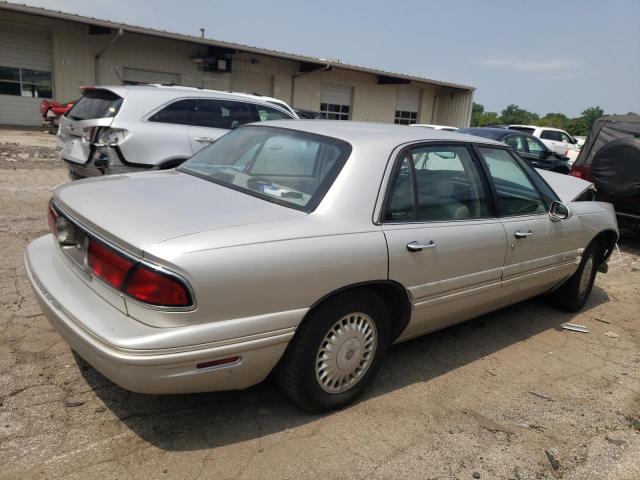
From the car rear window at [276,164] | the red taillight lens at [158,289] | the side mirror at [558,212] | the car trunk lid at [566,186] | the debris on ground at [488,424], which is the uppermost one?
the car rear window at [276,164]

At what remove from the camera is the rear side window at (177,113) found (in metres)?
6.45

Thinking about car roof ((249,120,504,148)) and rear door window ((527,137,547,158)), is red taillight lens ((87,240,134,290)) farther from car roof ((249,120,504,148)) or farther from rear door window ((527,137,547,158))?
rear door window ((527,137,547,158))

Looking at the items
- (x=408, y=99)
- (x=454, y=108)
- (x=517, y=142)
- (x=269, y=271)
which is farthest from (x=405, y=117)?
(x=269, y=271)

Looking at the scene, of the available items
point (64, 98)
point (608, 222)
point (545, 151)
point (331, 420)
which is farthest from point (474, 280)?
point (64, 98)

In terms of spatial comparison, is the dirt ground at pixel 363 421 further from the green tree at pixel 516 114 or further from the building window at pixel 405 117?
the green tree at pixel 516 114

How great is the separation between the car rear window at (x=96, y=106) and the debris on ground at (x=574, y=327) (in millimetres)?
5270

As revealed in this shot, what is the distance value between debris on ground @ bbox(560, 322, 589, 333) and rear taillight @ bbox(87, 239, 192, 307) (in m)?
3.65

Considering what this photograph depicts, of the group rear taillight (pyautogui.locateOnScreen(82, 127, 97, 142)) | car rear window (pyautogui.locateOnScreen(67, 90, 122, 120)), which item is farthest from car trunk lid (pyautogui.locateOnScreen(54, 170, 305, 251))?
car rear window (pyautogui.locateOnScreen(67, 90, 122, 120))

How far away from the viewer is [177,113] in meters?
6.64

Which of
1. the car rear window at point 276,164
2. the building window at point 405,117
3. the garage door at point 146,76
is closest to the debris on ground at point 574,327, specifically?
the car rear window at point 276,164

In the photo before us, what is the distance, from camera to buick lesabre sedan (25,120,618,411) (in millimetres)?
2268

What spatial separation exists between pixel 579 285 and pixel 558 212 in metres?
1.10

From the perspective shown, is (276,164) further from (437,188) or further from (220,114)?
(220,114)

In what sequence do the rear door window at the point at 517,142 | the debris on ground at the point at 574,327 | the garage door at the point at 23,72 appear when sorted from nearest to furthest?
the debris on ground at the point at 574,327, the rear door window at the point at 517,142, the garage door at the point at 23,72
